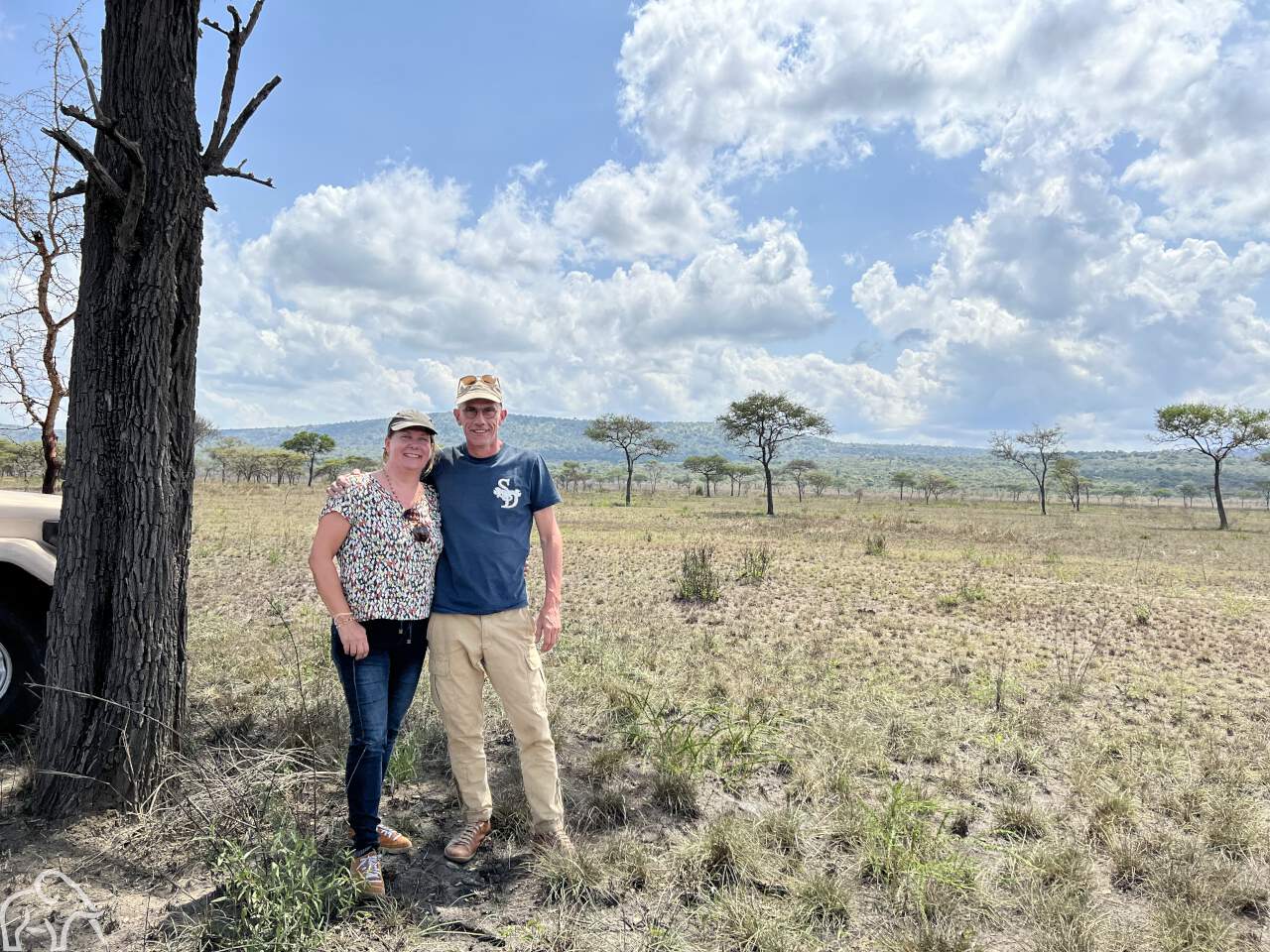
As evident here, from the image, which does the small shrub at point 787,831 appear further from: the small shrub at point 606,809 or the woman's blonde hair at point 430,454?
the woman's blonde hair at point 430,454

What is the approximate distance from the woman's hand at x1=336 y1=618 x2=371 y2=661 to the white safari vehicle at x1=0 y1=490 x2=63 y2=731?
8.19 feet

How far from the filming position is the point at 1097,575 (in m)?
14.6

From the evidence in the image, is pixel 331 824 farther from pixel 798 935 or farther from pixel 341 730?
pixel 798 935

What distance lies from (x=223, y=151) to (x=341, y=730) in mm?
3674

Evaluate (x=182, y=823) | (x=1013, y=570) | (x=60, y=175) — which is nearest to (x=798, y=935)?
(x=182, y=823)

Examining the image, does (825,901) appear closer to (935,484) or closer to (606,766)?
(606,766)

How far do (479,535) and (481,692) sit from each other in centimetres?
82

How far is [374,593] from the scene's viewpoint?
3156 mm

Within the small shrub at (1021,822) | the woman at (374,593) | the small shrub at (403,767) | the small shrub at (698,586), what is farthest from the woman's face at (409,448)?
the small shrub at (698,586)

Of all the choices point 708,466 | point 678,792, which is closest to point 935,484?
point 708,466

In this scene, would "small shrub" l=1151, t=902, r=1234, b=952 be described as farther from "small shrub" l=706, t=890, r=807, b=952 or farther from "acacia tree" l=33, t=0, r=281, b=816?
"acacia tree" l=33, t=0, r=281, b=816

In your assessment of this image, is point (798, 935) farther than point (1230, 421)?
No

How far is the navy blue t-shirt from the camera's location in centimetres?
339

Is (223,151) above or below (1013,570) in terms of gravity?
above
